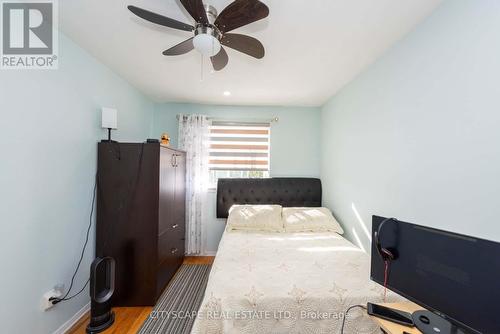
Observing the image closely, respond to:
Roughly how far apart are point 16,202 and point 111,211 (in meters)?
0.74

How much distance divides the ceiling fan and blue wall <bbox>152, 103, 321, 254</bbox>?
1787 mm

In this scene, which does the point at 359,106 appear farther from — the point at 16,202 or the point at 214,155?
the point at 16,202

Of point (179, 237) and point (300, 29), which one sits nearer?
point (300, 29)

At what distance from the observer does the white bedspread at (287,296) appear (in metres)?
1.25

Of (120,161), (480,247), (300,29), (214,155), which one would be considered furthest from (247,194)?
(480,247)

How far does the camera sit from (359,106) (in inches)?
90.3

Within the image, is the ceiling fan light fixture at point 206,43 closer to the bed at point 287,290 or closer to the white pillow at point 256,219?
the bed at point 287,290

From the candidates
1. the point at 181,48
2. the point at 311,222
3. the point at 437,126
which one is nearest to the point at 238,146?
the point at 311,222

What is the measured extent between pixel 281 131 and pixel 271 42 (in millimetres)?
1761

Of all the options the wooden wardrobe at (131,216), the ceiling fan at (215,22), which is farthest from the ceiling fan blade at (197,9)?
the wooden wardrobe at (131,216)

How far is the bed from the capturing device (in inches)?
49.1

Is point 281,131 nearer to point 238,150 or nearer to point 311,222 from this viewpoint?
point 238,150

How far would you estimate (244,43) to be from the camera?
4.77 feet

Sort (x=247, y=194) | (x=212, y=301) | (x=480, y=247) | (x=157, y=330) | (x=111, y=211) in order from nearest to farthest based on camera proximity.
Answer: (x=480, y=247) < (x=212, y=301) < (x=157, y=330) < (x=111, y=211) < (x=247, y=194)
